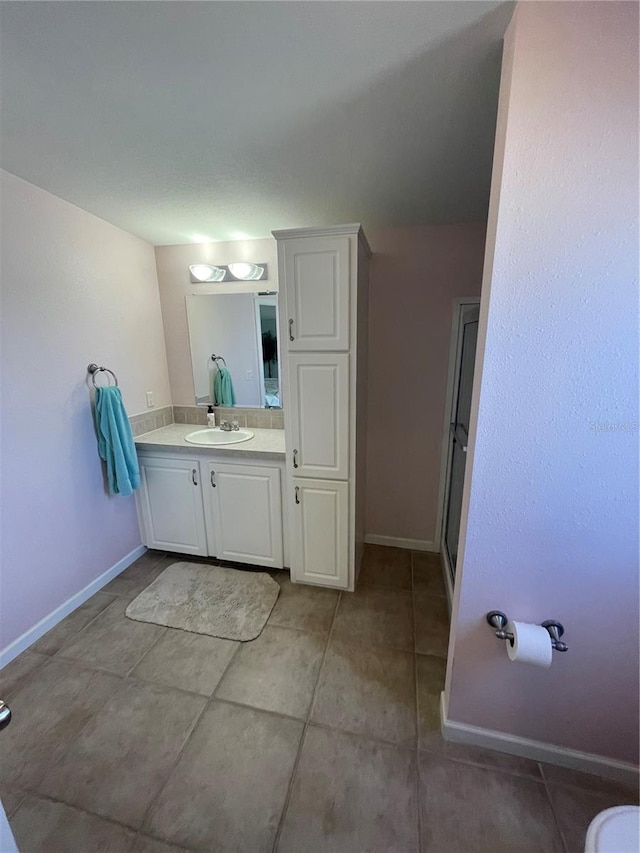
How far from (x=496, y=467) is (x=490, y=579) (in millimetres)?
423

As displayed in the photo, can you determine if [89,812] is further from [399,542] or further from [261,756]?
[399,542]

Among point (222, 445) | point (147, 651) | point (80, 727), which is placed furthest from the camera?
point (222, 445)

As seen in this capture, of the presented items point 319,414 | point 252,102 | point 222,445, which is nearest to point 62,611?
point 222,445

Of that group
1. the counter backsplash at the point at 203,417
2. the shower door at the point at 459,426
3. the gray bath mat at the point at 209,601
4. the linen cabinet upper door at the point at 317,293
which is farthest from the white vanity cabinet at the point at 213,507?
the shower door at the point at 459,426

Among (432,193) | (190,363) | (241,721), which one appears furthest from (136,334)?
(241,721)

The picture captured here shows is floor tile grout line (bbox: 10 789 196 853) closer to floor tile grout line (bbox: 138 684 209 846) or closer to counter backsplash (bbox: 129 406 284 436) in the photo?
floor tile grout line (bbox: 138 684 209 846)

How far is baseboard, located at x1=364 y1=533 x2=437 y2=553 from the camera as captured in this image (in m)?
2.58

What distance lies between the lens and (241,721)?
1382mm

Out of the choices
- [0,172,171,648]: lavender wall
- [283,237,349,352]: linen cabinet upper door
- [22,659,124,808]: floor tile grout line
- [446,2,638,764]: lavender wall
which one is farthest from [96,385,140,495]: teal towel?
[446,2,638,764]: lavender wall

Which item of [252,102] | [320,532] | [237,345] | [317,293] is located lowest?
[320,532]

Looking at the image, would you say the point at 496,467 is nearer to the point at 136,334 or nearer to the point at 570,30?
the point at 570,30

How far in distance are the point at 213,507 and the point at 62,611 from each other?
1.00m

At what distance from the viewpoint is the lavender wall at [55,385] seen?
1630mm

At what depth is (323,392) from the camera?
184 centimetres
